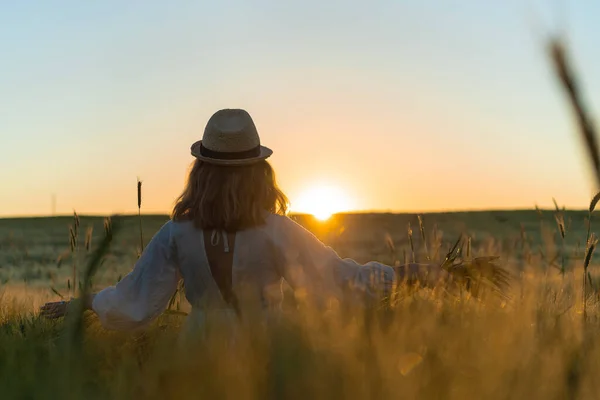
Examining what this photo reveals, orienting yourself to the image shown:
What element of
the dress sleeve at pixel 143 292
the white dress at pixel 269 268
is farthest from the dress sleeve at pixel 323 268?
the dress sleeve at pixel 143 292

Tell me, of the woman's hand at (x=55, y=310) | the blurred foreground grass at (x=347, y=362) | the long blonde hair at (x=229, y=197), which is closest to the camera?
the blurred foreground grass at (x=347, y=362)

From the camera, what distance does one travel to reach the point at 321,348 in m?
2.03

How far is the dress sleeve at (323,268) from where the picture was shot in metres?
3.47

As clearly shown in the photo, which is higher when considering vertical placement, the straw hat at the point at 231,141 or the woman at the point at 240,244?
the straw hat at the point at 231,141

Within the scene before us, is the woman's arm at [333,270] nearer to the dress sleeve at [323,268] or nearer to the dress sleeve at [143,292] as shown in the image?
the dress sleeve at [323,268]

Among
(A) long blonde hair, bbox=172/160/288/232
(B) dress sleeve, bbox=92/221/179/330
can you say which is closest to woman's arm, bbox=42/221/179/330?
(B) dress sleeve, bbox=92/221/179/330

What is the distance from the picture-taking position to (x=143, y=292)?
11.9 ft

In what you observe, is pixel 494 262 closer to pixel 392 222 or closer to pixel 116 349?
pixel 116 349

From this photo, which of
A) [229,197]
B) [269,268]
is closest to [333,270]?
[269,268]

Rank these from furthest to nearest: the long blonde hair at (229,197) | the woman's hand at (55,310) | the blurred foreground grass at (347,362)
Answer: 1. the woman's hand at (55,310)
2. the long blonde hair at (229,197)
3. the blurred foreground grass at (347,362)

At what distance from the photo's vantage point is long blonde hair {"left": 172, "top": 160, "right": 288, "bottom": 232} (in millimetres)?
3424

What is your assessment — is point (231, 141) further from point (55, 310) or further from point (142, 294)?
point (55, 310)

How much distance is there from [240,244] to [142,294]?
0.56 metres

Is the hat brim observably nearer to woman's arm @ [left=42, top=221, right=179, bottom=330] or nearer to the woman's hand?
woman's arm @ [left=42, top=221, right=179, bottom=330]
